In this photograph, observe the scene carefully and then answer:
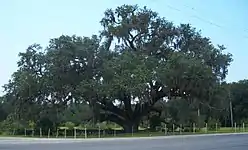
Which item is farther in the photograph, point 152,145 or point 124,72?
point 124,72

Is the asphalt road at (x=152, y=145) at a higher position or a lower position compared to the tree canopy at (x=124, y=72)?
lower

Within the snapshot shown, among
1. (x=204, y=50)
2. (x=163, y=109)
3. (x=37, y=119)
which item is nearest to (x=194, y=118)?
(x=163, y=109)

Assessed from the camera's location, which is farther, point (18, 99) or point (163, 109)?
point (163, 109)

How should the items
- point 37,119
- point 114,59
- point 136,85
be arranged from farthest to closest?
point 37,119, point 114,59, point 136,85

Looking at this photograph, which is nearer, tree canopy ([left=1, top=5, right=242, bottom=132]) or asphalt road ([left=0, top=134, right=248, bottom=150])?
asphalt road ([left=0, top=134, right=248, bottom=150])

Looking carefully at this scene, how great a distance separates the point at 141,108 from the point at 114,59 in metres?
9.27

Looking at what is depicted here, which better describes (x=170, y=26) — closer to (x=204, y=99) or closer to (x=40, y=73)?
(x=204, y=99)

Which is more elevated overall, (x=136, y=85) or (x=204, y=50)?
(x=204, y=50)

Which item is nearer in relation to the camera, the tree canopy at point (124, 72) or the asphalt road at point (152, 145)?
the asphalt road at point (152, 145)

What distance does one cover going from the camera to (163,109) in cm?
5191

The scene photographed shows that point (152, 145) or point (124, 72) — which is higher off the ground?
point (124, 72)

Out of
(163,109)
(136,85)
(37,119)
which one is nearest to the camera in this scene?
(136,85)

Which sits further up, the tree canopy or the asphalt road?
the tree canopy

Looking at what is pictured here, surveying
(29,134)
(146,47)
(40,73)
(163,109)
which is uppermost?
(146,47)
